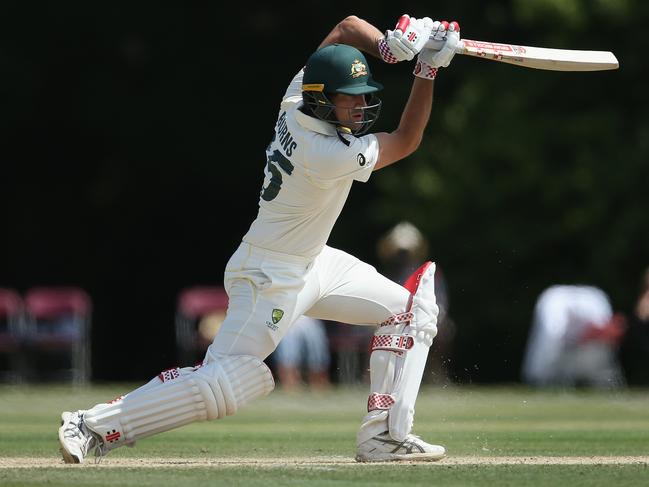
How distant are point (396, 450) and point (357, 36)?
1864 mm

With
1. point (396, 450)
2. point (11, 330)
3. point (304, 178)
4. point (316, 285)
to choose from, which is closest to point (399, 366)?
point (396, 450)

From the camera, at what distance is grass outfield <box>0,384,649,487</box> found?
527 cm

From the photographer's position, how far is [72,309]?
1542 cm

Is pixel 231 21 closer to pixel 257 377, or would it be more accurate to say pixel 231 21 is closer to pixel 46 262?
pixel 46 262

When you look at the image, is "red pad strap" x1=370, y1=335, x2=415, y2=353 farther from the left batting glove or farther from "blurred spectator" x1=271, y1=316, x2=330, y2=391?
"blurred spectator" x1=271, y1=316, x2=330, y2=391

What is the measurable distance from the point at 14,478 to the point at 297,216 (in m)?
1.59

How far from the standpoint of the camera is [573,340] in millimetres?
14312

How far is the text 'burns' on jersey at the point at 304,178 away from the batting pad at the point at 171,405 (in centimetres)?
60

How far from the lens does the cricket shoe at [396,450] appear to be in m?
5.98

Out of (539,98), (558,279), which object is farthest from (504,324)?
(539,98)

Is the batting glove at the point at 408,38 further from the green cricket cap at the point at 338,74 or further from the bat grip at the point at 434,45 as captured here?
the green cricket cap at the point at 338,74

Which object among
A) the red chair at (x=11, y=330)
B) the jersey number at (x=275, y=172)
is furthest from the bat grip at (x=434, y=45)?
the red chair at (x=11, y=330)

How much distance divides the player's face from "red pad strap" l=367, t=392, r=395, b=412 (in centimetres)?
114

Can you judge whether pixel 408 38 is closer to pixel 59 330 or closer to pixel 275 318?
pixel 275 318
